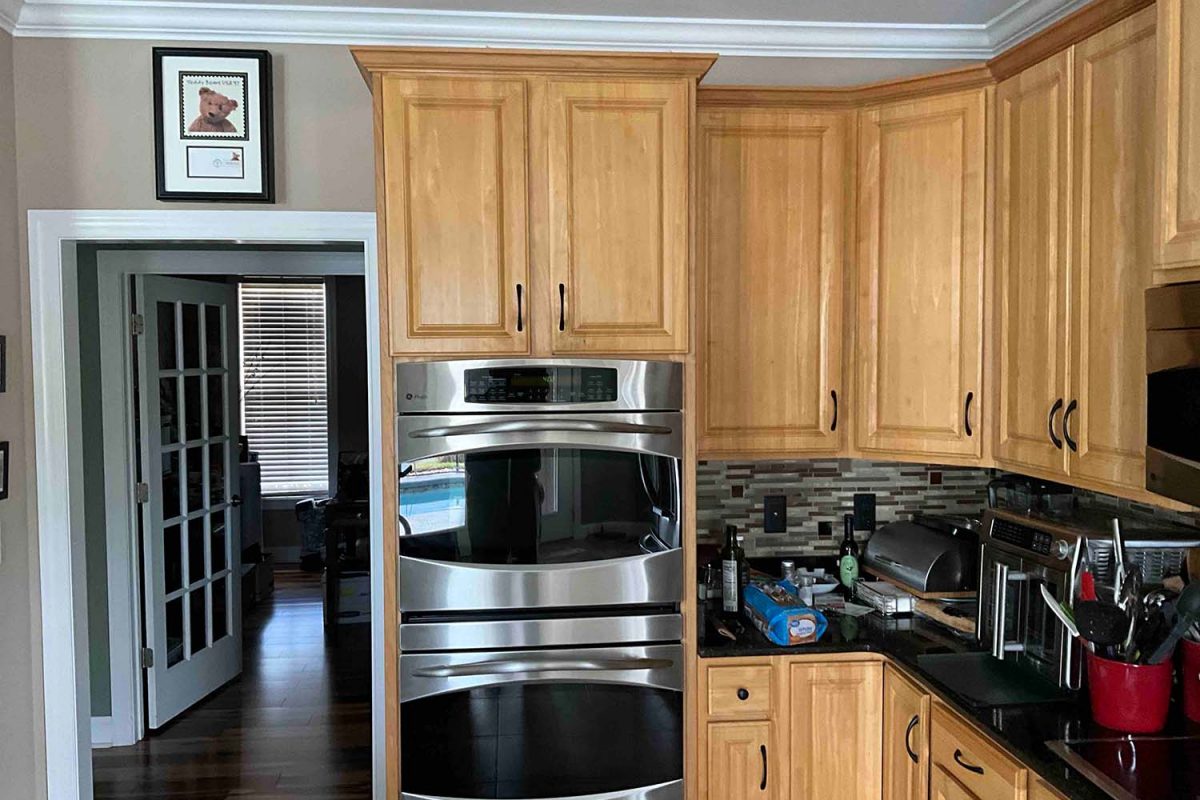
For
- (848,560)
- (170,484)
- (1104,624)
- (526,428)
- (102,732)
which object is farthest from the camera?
(170,484)

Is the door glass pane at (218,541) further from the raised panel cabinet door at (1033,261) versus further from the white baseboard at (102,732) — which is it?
the raised panel cabinet door at (1033,261)

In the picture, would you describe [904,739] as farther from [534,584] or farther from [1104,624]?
[534,584]

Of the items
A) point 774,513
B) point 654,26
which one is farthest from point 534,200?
point 774,513

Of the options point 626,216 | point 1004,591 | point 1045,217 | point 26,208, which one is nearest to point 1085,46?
point 1045,217

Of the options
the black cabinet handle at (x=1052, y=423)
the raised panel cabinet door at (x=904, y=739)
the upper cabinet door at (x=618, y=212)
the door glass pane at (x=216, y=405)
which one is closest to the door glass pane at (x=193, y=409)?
the door glass pane at (x=216, y=405)

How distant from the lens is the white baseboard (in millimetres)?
3865

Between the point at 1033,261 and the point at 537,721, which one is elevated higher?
the point at 1033,261

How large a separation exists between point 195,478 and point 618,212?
2896mm

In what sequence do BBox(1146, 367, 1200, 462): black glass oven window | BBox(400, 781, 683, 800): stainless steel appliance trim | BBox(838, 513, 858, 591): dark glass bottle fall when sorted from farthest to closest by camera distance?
BBox(838, 513, 858, 591): dark glass bottle → BBox(400, 781, 683, 800): stainless steel appliance trim → BBox(1146, 367, 1200, 462): black glass oven window

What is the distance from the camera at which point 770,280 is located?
2570mm

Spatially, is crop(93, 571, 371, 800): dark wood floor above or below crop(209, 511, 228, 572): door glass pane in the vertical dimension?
below

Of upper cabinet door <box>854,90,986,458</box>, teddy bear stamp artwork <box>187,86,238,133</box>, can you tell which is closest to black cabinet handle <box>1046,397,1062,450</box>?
upper cabinet door <box>854,90,986,458</box>

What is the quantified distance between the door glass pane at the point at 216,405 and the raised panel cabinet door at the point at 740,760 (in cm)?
307

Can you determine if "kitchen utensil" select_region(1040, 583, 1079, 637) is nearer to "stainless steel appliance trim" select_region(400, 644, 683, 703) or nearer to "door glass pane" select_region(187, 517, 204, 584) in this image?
"stainless steel appliance trim" select_region(400, 644, 683, 703)
